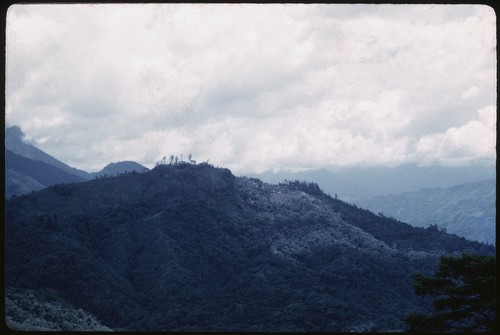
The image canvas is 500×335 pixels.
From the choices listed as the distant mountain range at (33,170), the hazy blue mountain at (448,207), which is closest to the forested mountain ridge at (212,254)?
the distant mountain range at (33,170)

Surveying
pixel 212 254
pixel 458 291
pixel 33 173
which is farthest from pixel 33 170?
pixel 458 291

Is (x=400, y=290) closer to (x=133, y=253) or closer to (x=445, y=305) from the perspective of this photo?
(x=133, y=253)

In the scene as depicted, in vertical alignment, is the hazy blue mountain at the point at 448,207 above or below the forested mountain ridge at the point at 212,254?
above

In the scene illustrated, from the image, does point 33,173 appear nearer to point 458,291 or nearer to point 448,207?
point 458,291

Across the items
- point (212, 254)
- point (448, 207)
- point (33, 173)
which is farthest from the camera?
point (448, 207)

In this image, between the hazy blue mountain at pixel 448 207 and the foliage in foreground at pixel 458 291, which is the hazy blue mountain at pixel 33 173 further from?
the hazy blue mountain at pixel 448 207

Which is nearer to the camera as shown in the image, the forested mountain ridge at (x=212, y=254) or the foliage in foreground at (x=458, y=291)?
the foliage in foreground at (x=458, y=291)
